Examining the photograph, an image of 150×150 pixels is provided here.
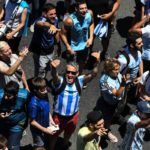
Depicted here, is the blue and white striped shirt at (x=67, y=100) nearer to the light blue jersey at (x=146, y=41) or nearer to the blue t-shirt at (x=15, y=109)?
the blue t-shirt at (x=15, y=109)

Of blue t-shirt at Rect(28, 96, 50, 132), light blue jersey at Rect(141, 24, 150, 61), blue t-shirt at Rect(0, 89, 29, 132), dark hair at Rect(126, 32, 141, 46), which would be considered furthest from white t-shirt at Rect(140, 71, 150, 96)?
blue t-shirt at Rect(0, 89, 29, 132)

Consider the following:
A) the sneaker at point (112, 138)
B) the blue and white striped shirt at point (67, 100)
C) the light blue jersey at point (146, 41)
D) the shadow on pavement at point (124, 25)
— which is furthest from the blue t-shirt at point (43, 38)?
the shadow on pavement at point (124, 25)

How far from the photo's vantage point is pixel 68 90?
7746 millimetres

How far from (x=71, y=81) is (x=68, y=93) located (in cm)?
21

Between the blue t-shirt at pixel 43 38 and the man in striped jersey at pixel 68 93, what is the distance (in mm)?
1227

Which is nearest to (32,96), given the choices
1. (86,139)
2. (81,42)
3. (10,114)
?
(10,114)

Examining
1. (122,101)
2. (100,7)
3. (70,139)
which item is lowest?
(70,139)

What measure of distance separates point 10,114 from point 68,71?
108cm

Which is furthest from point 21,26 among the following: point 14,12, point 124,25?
point 124,25

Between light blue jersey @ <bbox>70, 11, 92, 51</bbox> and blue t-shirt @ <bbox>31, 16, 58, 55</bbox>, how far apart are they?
1.11ft

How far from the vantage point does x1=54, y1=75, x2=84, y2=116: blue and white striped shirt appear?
7.75 metres

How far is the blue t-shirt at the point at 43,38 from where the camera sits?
8.77m

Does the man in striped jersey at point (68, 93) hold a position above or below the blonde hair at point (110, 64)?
below

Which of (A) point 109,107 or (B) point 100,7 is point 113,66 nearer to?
(A) point 109,107
